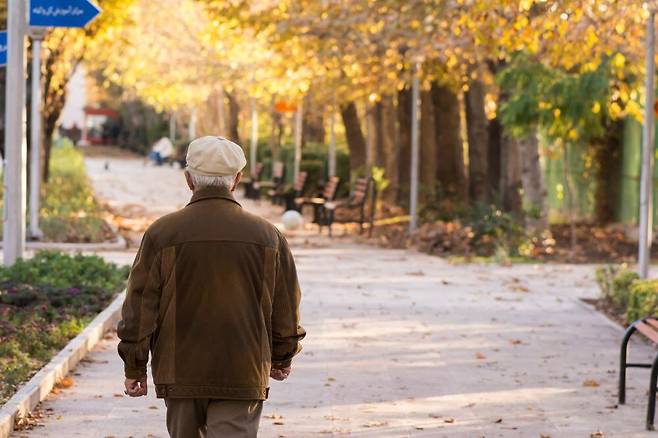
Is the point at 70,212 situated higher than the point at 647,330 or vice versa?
the point at 647,330

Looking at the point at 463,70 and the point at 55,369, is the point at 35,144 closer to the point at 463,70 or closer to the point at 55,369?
the point at 463,70

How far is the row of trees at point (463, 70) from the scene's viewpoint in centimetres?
1958

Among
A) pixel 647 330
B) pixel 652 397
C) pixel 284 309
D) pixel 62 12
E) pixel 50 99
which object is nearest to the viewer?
pixel 284 309

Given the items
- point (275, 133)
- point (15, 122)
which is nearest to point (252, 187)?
point (275, 133)

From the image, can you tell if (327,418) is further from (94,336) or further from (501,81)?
(501,81)

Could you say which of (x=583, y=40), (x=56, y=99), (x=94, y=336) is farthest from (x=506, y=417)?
(x=56, y=99)

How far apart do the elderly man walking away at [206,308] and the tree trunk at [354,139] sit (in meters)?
35.2

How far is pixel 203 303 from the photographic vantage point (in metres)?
5.93

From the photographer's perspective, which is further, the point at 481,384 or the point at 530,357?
the point at 530,357

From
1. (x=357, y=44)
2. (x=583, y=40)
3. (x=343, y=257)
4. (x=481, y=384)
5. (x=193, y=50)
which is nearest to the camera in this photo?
(x=481, y=384)

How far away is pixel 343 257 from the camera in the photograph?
24.2 meters

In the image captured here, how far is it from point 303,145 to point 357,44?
22.0 meters

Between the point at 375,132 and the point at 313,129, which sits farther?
the point at 313,129

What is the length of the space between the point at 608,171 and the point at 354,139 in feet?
39.0
